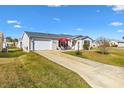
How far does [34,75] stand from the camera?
10.0 m

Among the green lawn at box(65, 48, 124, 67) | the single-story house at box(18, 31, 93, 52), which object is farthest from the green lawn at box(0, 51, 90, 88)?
the green lawn at box(65, 48, 124, 67)

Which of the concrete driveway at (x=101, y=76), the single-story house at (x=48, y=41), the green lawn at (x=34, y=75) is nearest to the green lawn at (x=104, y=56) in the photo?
the single-story house at (x=48, y=41)

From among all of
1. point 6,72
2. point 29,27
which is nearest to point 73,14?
point 29,27

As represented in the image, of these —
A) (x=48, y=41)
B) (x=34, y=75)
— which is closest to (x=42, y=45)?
(x=48, y=41)

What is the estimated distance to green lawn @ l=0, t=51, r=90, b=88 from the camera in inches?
338

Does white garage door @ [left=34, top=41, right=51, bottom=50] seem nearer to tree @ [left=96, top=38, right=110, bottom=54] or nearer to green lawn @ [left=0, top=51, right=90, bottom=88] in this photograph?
green lawn @ [left=0, top=51, right=90, bottom=88]

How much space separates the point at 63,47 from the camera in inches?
797

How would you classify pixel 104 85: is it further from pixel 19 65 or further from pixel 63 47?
pixel 63 47

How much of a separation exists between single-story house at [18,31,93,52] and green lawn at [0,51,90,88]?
276 centimetres

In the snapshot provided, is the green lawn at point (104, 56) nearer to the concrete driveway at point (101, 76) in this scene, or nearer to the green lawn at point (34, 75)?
the concrete driveway at point (101, 76)

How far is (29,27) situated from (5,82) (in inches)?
186

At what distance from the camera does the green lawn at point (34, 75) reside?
8586mm
